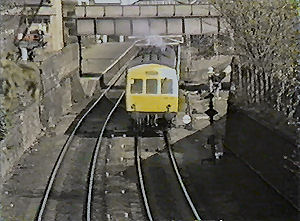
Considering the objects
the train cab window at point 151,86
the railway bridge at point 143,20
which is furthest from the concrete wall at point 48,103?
the train cab window at point 151,86

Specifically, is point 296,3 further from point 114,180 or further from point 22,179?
point 22,179

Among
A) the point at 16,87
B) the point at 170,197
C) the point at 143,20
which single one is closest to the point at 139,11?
the point at 143,20

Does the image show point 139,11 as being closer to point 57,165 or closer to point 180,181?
point 57,165

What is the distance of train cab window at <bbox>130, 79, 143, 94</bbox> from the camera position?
811 inches

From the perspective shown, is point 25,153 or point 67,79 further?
point 67,79

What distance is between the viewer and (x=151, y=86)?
20516 mm

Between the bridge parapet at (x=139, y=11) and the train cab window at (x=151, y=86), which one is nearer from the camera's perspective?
the train cab window at (x=151, y=86)

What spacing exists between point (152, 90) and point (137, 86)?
542mm

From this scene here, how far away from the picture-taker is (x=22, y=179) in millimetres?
15844

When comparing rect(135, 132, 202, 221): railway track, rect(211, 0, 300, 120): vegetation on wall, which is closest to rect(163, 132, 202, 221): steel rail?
rect(135, 132, 202, 221): railway track

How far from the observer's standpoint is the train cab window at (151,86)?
2047 centimetres

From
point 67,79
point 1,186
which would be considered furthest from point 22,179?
point 67,79

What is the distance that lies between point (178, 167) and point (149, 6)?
13565 millimetres

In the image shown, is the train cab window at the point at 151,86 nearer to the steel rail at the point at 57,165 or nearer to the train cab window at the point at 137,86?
the train cab window at the point at 137,86
